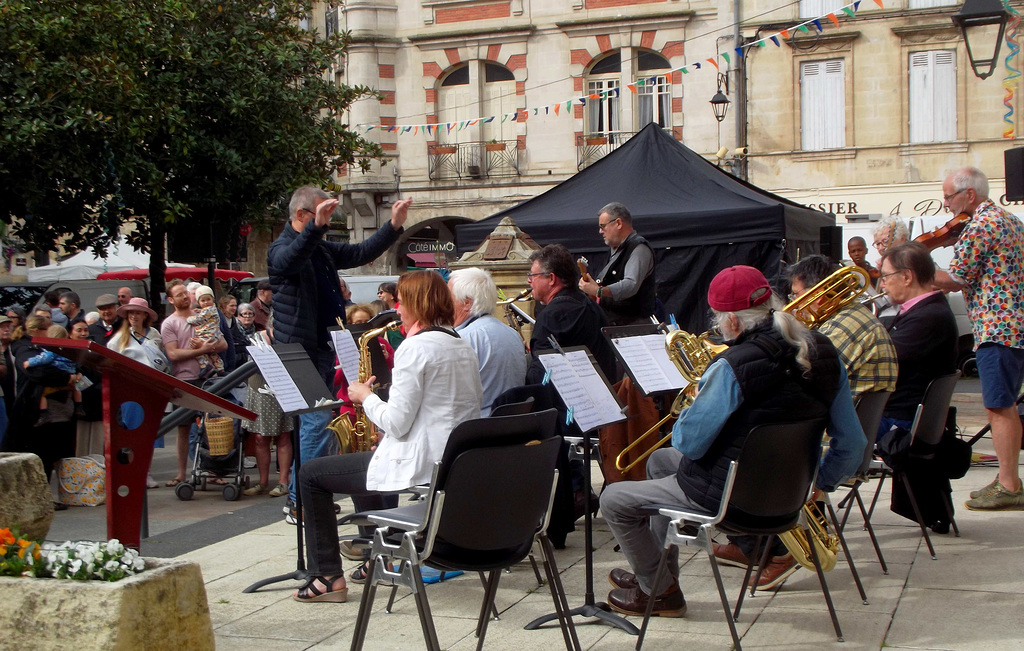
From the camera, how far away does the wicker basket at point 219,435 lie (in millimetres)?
8094

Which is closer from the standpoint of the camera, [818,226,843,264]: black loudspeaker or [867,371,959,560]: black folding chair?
[867,371,959,560]: black folding chair

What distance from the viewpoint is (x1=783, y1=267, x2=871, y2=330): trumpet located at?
4.69 m

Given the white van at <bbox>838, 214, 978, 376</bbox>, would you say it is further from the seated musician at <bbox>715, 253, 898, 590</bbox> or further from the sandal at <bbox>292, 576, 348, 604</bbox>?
the sandal at <bbox>292, 576, 348, 604</bbox>

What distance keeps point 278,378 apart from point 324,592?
1.01 meters

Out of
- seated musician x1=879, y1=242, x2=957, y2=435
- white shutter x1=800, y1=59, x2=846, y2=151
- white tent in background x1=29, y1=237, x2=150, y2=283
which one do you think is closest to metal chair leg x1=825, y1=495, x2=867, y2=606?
seated musician x1=879, y1=242, x2=957, y2=435

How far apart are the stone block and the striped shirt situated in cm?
346

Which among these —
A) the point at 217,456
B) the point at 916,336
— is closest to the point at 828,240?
the point at 916,336

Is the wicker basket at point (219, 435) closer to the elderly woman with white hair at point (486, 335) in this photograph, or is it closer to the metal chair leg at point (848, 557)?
the elderly woman with white hair at point (486, 335)

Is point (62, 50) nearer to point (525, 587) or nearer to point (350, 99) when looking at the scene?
point (350, 99)

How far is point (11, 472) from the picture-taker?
4121 millimetres

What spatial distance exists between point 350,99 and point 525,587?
1166 centimetres

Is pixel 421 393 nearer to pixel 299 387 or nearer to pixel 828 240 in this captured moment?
pixel 299 387

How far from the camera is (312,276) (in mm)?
5992

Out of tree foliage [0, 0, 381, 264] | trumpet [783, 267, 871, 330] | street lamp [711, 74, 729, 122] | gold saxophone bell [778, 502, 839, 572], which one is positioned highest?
street lamp [711, 74, 729, 122]
